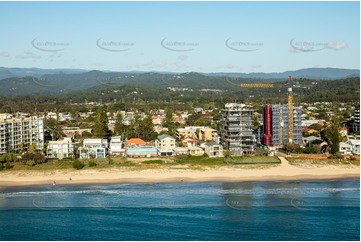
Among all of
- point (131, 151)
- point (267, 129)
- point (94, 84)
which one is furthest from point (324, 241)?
point (94, 84)

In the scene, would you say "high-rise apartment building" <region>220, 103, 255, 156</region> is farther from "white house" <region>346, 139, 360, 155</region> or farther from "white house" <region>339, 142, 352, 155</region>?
"white house" <region>346, 139, 360, 155</region>

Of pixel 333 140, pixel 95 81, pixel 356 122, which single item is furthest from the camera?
pixel 95 81

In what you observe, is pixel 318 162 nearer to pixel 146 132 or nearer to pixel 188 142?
pixel 188 142

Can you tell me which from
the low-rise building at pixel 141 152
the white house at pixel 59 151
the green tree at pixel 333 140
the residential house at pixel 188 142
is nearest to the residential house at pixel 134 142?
the low-rise building at pixel 141 152

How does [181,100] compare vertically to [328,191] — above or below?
above

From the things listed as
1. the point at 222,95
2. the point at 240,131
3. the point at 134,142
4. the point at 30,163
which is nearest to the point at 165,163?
the point at 240,131

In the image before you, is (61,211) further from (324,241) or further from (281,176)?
(281,176)
